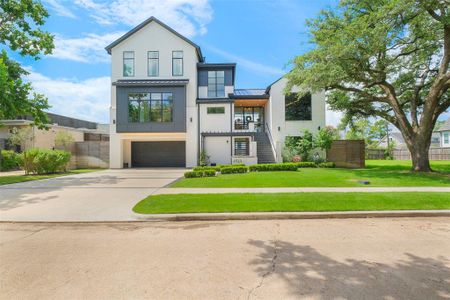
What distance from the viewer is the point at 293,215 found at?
6.04 meters

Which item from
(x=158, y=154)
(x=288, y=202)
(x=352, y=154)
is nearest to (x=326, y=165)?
(x=352, y=154)

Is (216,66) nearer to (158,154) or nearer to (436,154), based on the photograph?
(158,154)

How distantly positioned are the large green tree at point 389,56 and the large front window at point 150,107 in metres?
10.7

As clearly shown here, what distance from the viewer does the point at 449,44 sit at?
13383 millimetres

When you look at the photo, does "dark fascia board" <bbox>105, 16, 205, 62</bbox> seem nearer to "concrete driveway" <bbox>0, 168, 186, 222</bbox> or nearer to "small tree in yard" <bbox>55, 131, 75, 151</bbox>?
"small tree in yard" <bbox>55, 131, 75, 151</bbox>

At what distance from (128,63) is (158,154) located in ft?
28.6

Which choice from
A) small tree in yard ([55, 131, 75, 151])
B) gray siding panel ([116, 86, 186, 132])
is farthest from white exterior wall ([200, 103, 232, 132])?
small tree in yard ([55, 131, 75, 151])

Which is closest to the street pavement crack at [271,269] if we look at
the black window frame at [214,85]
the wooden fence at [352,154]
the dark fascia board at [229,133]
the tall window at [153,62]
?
the dark fascia board at [229,133]

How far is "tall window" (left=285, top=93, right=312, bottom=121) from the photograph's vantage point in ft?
68.1

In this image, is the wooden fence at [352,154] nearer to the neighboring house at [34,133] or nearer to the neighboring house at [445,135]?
the neighboring house at [34,133]

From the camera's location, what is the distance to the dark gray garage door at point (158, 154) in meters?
23.0

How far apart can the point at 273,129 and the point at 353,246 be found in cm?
1698

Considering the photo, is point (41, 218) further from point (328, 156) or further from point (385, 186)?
point (328, 156)

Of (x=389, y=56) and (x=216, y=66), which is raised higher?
(x=216, y=66)
